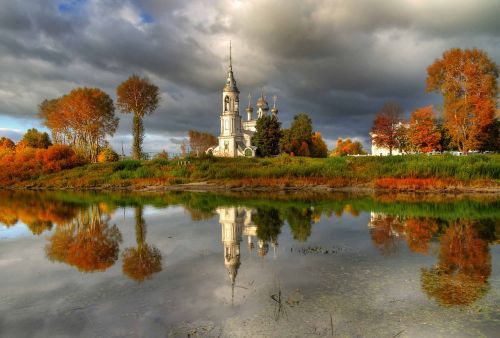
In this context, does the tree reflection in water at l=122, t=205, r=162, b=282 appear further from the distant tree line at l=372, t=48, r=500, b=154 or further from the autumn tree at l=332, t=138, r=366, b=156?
the autumn tree at l=332, t=138, r=366, b=156

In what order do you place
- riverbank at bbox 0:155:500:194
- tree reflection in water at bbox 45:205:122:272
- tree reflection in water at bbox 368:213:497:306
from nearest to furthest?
tree reflection in water at bbox 368:213:497:306 < tree reflection in water at bbox 45:205:122:272 < riverbank at bbox 0:155:500:194

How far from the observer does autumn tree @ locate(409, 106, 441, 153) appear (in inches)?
2057

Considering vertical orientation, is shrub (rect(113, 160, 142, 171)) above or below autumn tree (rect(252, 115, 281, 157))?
below

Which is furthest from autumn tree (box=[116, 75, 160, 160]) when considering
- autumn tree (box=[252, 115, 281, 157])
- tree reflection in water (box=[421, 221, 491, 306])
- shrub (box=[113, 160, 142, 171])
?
tree reflection in water (box=[421, 221, 491, 306])

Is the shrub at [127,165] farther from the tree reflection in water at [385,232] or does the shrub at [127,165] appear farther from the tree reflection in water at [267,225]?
the tree reflection in water at [385,232]

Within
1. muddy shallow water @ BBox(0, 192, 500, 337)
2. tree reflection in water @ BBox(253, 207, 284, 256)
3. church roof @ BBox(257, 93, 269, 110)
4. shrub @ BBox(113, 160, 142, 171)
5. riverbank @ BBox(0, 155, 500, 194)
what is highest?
church roof @ BBox(257, 93, 269, 110)

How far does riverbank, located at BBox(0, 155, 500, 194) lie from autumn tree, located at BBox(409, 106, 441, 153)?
48.4 ft

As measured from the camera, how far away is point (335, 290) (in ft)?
25.1

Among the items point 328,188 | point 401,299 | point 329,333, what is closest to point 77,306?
point 329,333

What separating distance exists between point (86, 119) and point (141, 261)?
5584cm

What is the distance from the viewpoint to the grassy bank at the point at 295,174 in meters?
31.9

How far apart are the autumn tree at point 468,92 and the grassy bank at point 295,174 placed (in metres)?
7.24

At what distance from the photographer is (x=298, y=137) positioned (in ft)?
228

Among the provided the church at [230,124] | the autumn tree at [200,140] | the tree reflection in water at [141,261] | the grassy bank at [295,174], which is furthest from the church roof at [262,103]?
the tree reflection in water at [141,261]
